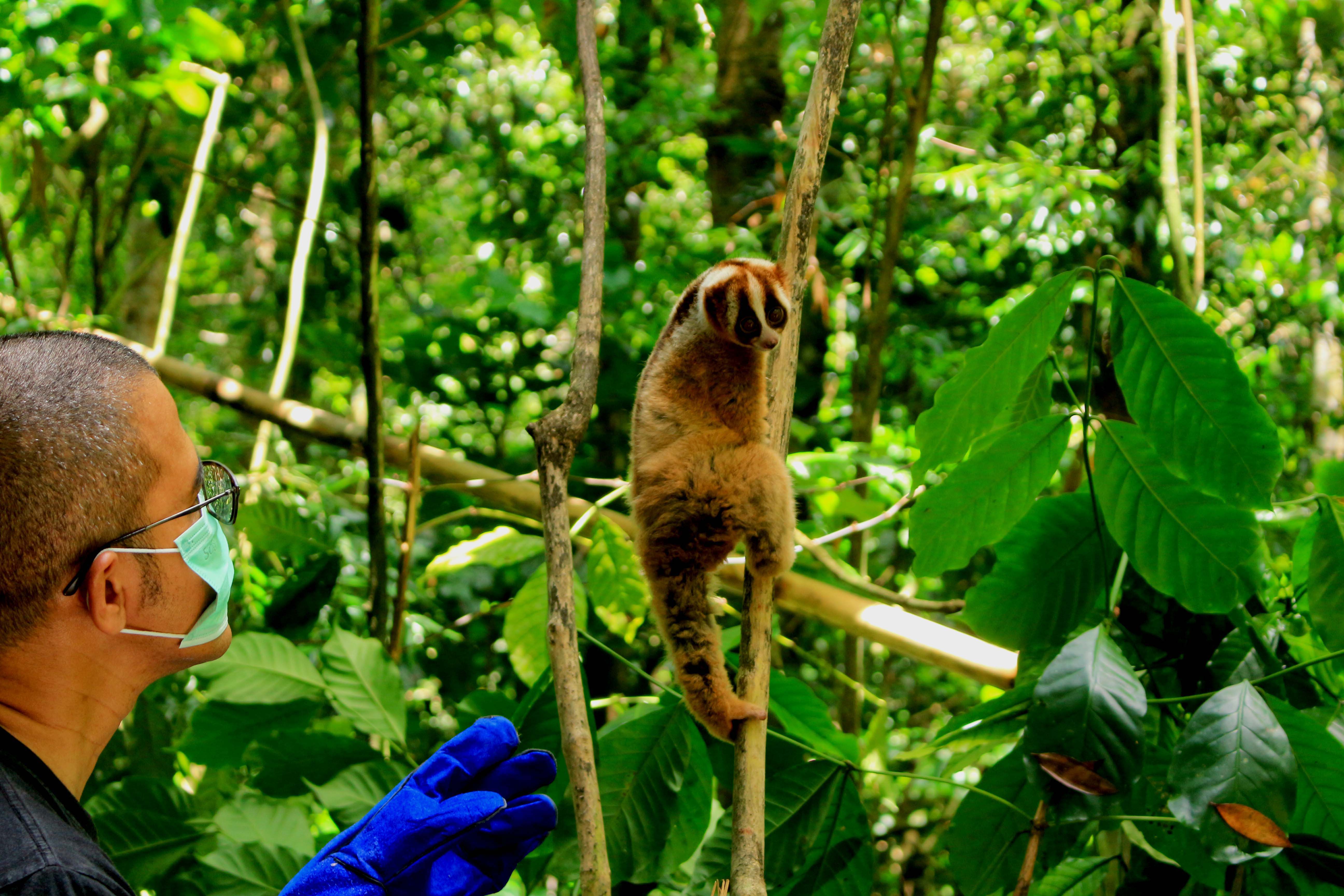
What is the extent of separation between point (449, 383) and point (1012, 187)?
102 inches

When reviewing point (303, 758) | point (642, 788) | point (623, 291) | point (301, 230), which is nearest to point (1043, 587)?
point (642, 788)

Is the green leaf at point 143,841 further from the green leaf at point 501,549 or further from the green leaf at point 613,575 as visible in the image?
the green leaf at point 613,575

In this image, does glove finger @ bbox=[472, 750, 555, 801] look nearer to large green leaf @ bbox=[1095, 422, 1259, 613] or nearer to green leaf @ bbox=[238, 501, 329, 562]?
large green leaf @ bbox=[1095, 422, 1259, 613]

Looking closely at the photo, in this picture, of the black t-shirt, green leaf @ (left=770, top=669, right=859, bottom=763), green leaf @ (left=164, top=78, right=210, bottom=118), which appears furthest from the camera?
green leaf @ (left=164, top=78, right=210, bottom=118)

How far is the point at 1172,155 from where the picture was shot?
2.21m

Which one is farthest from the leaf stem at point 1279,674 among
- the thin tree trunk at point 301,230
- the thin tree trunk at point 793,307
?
the thin tree trunk at point 301,230

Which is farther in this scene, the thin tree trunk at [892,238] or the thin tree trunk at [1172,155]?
the thin tree trunk at [892,238]

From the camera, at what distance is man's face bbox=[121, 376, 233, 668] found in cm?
121

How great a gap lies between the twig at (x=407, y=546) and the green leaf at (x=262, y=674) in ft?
1.24

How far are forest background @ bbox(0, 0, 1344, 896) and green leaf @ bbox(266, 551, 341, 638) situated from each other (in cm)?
1

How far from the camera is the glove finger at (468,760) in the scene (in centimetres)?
124

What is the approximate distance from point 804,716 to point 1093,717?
2.16 ft

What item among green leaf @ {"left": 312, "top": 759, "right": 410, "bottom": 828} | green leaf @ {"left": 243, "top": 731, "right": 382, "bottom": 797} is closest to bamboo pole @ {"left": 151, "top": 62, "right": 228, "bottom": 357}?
green leaf @ {"left": 243, "top": 731, "right": 382, "bottom": 797}

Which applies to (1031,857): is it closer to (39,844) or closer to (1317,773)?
(1317,773)
